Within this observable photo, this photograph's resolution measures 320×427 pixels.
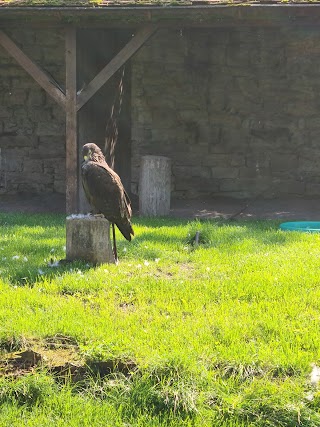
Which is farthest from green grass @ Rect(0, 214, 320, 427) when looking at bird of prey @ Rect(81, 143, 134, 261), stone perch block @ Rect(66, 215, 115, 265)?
bird of prey @ Rect(81, 143, 134, 261)

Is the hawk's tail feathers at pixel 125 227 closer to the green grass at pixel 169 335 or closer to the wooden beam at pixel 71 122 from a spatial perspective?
the green grass at pixel 169 335

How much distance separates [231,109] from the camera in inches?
387

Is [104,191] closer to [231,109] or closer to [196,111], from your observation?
[196,111]

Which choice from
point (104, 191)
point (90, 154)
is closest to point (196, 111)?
point (90, 154)

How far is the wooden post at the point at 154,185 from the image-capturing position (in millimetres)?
8172

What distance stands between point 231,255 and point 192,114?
5387mm

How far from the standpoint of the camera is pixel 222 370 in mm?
2615

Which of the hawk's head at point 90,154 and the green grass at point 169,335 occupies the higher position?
the hawk's head at point 90,154

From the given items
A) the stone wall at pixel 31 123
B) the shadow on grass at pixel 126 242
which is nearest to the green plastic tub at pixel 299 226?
the shadow on grass at pixel 126 242

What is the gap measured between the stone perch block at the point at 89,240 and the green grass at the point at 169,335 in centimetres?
15

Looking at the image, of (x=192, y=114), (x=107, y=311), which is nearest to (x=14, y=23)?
(x=192, y=114)

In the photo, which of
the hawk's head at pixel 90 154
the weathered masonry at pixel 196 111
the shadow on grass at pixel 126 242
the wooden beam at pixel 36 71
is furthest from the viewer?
the weathered masonry at pixel 196 111

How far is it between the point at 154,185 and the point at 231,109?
2640 mm

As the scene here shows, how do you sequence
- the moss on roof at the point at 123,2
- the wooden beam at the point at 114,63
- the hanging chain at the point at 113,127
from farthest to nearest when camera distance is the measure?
the hanging chain at the point at 113,127
the wooden beam at the point at 114,63
the moss on roof at the point at 123,2
